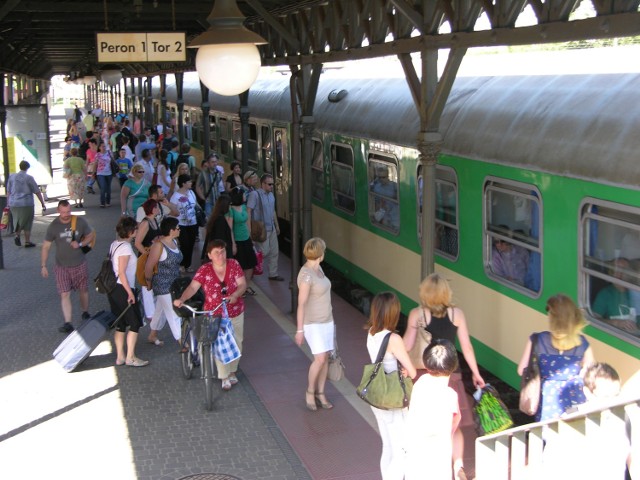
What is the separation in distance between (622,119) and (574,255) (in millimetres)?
1098

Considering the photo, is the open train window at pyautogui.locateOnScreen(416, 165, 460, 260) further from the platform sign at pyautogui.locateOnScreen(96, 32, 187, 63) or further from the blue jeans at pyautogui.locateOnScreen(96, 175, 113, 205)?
the blue jeans at pyautogui.locateOnScreen(96, 175, 113, 205)

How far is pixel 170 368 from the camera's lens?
9469 millimetres

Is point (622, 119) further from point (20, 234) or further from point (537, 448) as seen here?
point (20, 234)

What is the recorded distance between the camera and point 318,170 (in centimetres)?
1377

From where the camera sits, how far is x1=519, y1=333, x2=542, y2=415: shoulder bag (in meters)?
5.89

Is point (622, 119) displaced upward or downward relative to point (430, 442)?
upward

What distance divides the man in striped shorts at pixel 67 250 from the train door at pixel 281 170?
562 cm

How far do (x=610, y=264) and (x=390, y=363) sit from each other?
1788mm

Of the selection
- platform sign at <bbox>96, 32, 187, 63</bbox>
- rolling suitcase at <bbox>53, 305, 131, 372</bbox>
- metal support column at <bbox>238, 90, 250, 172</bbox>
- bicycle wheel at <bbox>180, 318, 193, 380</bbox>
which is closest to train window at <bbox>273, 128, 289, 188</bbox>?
metal support column at <bbox>238, 90, 250, 172</bbox>

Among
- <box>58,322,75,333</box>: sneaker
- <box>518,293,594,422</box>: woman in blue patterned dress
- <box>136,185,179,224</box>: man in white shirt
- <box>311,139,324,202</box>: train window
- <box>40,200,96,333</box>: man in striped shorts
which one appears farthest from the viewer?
<box>311,139,324,202</box>: train window

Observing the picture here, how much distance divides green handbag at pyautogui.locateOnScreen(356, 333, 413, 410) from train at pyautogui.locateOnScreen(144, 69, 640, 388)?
63.3 inches

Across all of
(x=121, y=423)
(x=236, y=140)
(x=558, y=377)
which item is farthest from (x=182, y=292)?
(x=236, y=140)

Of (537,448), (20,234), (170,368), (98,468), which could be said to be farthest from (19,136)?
(537,448)

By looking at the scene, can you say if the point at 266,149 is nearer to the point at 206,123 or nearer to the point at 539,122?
the point at 206,123
